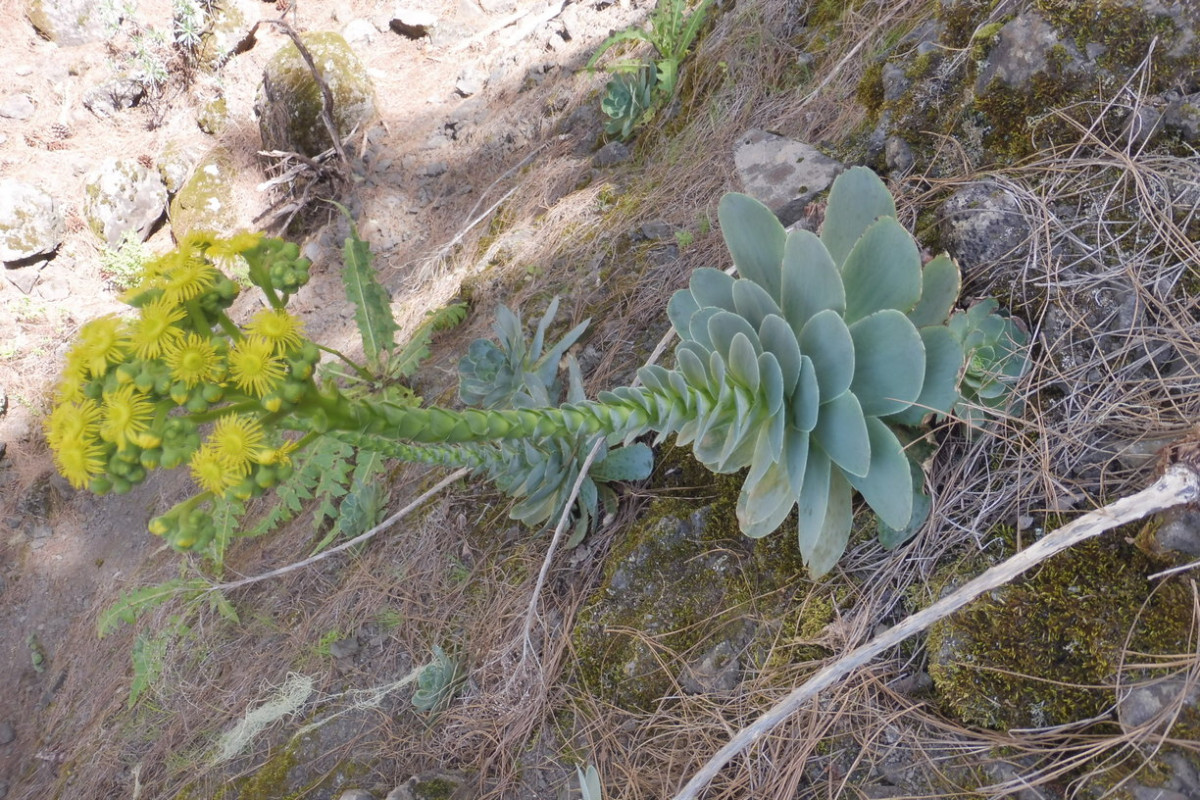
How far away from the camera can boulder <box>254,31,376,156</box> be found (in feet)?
20.7

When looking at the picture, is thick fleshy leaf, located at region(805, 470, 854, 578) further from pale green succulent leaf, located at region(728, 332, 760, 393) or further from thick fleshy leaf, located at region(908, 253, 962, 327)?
thick fleshy leaf, located at region(908, 253, 962, 327)

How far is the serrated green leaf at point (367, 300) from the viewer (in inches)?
153

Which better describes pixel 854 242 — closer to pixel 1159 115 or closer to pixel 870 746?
pixel 1159 115

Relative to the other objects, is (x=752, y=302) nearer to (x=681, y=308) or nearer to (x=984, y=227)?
(x=681, y=308)

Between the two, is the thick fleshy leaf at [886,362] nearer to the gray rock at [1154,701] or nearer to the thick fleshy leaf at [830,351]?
the thick fleshy leaf at [830,351]

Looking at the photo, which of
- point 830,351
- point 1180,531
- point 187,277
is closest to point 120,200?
point 187,277

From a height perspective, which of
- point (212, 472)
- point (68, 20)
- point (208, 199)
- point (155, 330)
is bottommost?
point (208, 199)

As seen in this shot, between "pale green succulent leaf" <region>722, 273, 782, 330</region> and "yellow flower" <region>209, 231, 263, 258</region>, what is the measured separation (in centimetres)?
121

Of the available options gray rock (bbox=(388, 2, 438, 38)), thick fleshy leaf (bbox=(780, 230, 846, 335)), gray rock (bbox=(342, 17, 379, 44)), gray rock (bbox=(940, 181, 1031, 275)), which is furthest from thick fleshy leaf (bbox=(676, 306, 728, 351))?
gray rock (bbox=(342, 17, 379, 44))

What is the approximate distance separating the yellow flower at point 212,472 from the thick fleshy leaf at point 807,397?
1294mm

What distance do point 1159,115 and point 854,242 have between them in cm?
84

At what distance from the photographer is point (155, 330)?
1.34 meters

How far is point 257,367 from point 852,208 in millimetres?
1532

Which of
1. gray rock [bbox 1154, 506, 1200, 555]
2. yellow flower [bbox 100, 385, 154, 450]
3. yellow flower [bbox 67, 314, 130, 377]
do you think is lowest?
gray rock [bbox 1154, 506, 1200, 555]
